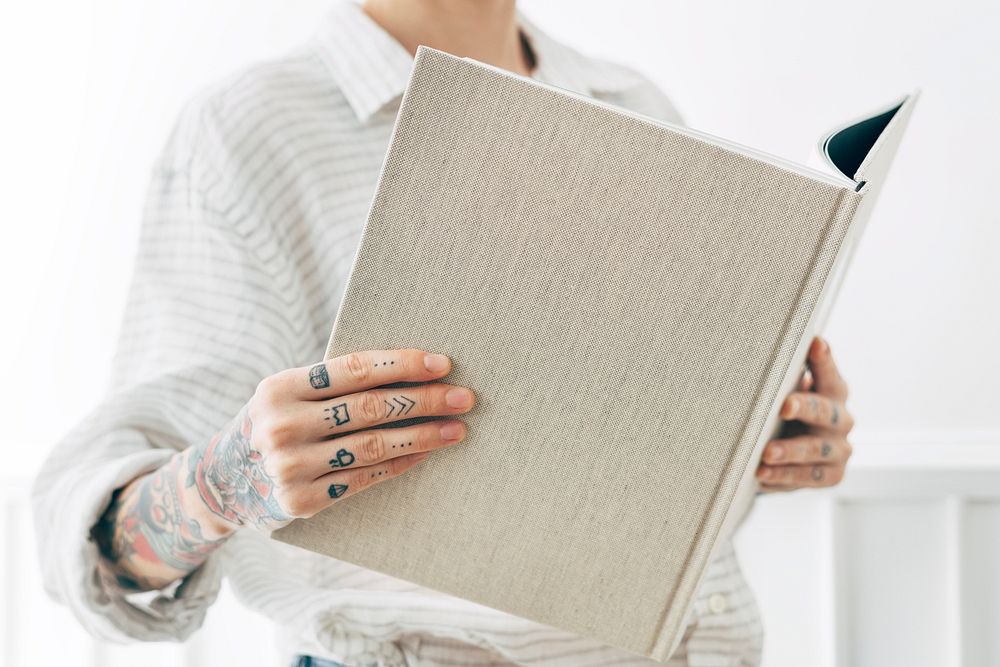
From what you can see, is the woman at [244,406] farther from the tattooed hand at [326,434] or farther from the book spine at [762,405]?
the book spine at [762,405]

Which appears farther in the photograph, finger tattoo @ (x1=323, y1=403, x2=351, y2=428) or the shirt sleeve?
the shirt sleeve

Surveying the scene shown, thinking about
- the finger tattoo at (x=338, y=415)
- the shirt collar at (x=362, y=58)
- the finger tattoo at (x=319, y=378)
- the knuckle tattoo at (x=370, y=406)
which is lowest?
the finger tattoo at (x=338, y=415)

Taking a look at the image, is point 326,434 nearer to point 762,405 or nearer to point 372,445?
point 372,445

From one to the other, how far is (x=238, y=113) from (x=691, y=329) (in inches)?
13.3

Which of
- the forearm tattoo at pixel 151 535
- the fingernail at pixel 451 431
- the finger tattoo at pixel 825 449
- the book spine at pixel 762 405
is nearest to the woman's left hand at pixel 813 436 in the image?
the finger tattoo at pixel 825 449

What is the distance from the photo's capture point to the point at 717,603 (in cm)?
67

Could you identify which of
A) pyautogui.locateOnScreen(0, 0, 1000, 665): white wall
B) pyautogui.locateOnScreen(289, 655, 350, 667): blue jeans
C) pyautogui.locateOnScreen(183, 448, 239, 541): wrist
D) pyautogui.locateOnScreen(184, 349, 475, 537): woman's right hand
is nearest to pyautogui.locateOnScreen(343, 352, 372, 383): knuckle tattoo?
pyautogui.locateOnScreen(184, 349, 475, 537): woman's right hand

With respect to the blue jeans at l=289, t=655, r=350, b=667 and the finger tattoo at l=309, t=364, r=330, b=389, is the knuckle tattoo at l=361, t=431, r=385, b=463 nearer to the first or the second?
the finger tattoo at l=309, t=364, r=330, b=389

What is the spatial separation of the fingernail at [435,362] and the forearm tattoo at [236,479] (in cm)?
10

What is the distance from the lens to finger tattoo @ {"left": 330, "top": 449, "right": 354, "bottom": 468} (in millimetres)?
458

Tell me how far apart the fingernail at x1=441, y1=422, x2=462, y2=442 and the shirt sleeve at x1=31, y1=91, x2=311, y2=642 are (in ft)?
0.62

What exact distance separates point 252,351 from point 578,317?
24cm

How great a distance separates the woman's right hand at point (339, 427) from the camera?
0.45 metres

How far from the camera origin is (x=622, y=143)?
0.43m
